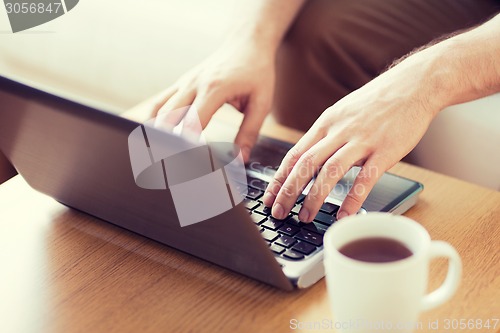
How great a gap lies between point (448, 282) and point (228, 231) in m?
0.21

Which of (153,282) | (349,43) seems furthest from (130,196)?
(349,43)

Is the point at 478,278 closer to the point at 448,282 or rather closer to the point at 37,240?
the point at 448,282

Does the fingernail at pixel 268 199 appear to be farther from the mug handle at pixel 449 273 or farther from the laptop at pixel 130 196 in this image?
the mug handle at pixel 449 273

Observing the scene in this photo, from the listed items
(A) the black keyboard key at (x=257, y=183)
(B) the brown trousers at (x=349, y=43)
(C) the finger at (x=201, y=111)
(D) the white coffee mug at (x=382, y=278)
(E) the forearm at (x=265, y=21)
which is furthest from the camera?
(B) the brown trousers at (x=349, y=43)

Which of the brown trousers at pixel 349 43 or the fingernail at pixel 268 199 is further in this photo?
the brown trousers at pixel 349 43

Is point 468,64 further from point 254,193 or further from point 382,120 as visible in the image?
point 254,193

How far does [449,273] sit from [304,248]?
0.18 metres


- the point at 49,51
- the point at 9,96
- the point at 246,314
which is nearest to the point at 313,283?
the point at 246,314

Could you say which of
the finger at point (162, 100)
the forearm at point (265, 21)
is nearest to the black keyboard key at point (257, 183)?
the finger at point (162, 100)

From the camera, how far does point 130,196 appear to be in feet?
2.37

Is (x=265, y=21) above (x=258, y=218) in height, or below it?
above

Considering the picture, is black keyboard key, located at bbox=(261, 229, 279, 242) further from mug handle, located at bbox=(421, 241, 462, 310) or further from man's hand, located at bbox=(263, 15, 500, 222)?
mug handle, located at bbox=(421, 241, 462, 310)

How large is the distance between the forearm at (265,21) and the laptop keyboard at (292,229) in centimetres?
40

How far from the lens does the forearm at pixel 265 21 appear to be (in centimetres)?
115
